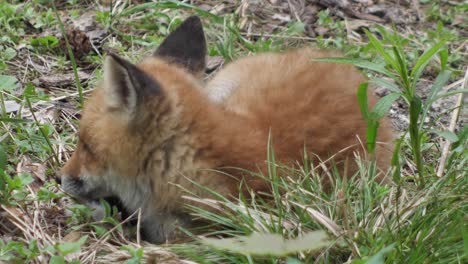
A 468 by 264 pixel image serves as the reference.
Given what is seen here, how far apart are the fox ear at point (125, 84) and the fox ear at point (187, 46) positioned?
31.2 inches

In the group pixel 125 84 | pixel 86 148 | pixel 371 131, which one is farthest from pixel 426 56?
pixel 86 148

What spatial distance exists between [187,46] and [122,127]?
947 mm

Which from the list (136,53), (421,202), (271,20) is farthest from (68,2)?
(421,202)

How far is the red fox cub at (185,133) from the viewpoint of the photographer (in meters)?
4.16

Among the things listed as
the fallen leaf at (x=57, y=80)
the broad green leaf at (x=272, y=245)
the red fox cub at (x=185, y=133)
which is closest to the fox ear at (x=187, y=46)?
the red fox cub at (x=185, y=133)

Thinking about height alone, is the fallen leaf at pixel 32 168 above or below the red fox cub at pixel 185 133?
below

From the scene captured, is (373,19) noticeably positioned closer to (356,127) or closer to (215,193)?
(356,127)

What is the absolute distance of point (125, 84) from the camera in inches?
161

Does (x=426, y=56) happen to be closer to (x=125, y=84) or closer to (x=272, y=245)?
(x=272, y=245)

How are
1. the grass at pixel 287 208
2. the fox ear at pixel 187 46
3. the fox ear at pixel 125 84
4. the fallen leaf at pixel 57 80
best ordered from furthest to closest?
the fallen leaf at pixel 57 80, the fox ear at pixel 187 46, the fox ear at pixel 125 84, the grass at pixel 287 208

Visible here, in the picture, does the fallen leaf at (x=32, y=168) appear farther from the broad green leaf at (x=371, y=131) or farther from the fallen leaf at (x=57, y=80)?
the broad green leaf at (x=371, y=131)

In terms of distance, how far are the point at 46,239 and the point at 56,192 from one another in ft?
2.18

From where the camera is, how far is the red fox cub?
4160 millimetres

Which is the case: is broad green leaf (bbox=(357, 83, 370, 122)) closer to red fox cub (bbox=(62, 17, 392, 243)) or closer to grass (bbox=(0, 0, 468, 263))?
grass (bbox=(0, 0, 468, 263))
